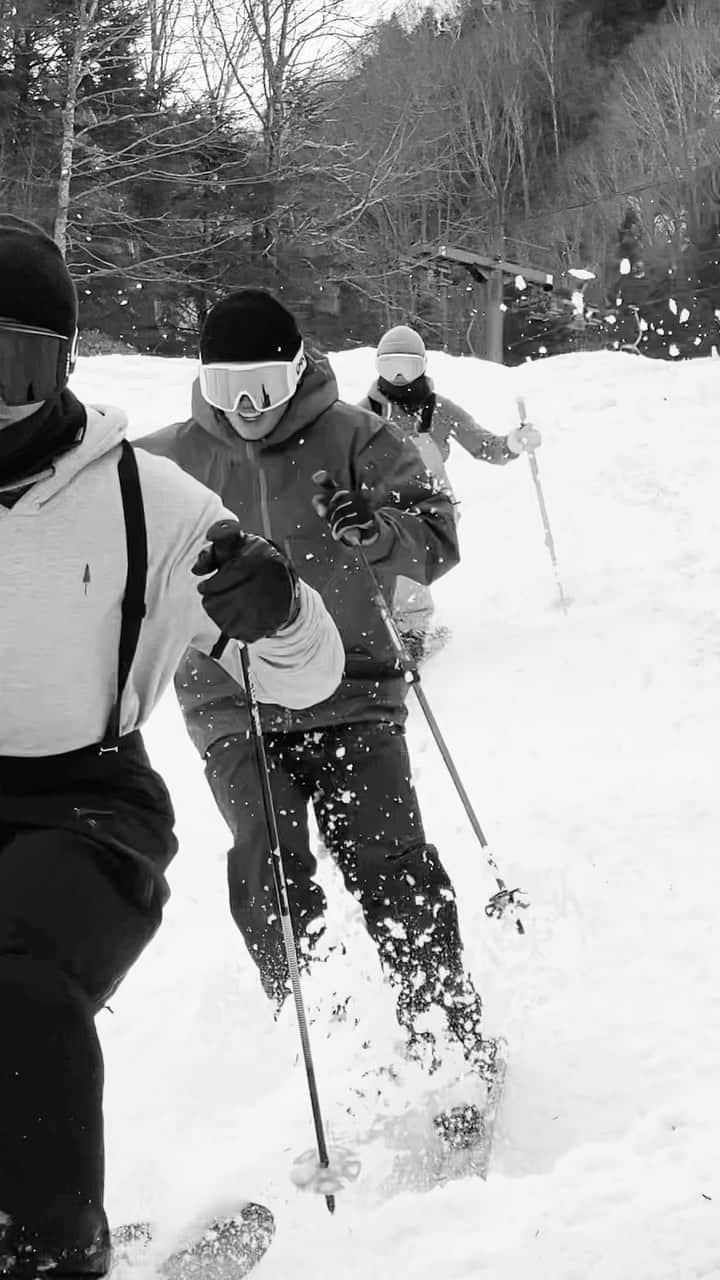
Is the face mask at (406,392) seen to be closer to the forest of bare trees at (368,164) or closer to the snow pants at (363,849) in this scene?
the snow pants at (363,849)

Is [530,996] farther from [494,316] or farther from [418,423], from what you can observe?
[494,316]

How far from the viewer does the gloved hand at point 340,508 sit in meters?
2.96

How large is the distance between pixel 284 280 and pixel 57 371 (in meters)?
22.1

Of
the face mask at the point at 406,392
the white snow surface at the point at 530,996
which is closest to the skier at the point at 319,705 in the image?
the white snow surface at the point at 530,996

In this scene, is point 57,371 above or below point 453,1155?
above

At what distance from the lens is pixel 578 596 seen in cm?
922

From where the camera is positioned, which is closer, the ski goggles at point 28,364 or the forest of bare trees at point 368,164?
the ski goggles at point 28,364

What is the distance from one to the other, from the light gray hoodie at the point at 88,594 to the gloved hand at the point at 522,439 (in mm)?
6128

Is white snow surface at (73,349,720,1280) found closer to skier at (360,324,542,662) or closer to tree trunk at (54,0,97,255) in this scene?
skier at (360,324,542,662)

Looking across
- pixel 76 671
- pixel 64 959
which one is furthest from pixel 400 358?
pixel 64 959

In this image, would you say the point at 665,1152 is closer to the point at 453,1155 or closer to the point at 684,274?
the point at 453,1155

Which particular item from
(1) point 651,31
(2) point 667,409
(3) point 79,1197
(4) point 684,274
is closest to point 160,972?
(3) point 79,1197

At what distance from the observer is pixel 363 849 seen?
9.73 ft

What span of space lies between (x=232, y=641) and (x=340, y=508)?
2.60ft
